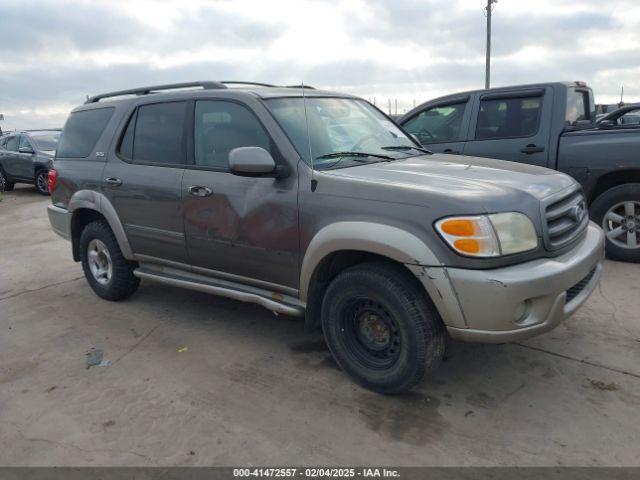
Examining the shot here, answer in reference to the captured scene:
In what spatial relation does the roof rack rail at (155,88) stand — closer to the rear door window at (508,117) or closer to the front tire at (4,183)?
the rear door window at (508,117)

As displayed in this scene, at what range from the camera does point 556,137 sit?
5789 millimetres

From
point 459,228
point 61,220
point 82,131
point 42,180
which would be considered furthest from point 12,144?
point 459,228

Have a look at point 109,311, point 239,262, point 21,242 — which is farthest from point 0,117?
point 239,262

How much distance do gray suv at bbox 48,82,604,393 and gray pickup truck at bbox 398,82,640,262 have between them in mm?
2067

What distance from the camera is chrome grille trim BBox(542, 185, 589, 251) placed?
3059 mm

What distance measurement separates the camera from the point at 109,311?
4977 millimetres

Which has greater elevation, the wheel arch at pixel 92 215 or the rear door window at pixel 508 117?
the rear door window at pixel 508 117

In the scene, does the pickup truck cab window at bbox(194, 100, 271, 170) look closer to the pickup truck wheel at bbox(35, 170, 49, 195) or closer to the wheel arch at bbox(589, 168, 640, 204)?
the wheel arch at bbox(589, 168, 640, 204)

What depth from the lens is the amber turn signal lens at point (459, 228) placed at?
2.83 metres

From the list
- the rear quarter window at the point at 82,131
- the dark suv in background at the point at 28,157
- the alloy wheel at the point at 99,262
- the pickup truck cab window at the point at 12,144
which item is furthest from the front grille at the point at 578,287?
the pickup truck cab window at the point at 12,144

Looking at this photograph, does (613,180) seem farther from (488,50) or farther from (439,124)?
(488,50)

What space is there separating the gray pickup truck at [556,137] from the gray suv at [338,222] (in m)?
2.07

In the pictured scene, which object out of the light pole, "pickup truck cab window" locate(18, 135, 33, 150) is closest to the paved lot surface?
"pickup truck cab window" locate(18, 135, 33, 150)

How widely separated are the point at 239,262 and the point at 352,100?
5.50 ft
